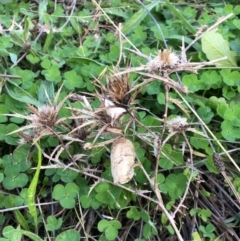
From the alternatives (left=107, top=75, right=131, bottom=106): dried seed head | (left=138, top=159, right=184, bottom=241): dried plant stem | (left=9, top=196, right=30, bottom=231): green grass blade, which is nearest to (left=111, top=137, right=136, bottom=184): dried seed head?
(left=138, top=159, right=184, bottom=241): dried plant stem

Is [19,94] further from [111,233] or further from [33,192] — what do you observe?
[111,233]

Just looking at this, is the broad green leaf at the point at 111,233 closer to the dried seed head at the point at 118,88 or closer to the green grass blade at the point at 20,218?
the green grass blade at the point at 20,218

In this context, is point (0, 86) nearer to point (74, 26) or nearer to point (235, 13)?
point (74, 26)

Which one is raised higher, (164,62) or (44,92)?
(164,62)

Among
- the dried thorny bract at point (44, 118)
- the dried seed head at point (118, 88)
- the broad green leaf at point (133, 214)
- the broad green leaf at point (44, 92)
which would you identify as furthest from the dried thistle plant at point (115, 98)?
the broad green leaf at point (44, 92)

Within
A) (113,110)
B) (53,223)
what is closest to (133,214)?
(53,223)

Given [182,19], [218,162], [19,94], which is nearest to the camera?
[218,162]

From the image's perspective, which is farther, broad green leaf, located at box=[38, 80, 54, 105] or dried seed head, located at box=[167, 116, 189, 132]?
broad green leaf, located at box=[38, 80, 54, 105]

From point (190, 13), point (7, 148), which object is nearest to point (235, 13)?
point (190, 13)

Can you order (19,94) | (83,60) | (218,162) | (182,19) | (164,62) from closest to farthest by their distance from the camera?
(164,62) → (218,162) → (19,94) → (83,60) → (182,19)

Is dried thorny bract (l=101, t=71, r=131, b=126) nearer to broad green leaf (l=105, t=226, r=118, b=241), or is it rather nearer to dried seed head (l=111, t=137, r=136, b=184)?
dried seed head (l=111, t=137, r=136, b=184)
